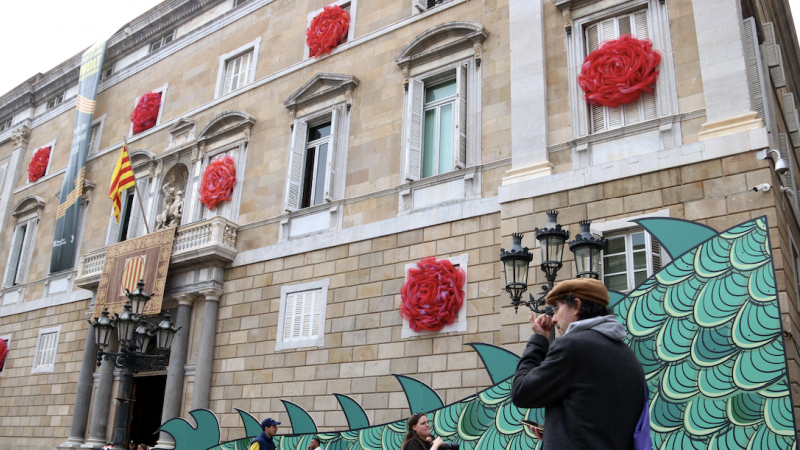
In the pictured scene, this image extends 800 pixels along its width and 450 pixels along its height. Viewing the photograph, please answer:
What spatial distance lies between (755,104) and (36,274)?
21876mm

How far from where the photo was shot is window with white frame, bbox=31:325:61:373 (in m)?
20.0

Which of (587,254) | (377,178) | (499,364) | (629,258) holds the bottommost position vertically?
(499,364)

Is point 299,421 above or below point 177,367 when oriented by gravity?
below

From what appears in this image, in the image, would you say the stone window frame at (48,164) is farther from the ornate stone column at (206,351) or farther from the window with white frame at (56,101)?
the ornate stone column at (206,351)

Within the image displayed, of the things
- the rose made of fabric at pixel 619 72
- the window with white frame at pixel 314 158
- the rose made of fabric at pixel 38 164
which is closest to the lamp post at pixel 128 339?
the window with white frame at pixel 314 158

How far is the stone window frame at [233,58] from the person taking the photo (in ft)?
58.7

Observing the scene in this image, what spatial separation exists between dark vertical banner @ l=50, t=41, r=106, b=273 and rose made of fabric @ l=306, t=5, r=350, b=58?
379 inches

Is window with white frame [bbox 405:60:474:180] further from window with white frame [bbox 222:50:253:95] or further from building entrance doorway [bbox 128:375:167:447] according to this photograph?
building entrance doorway [bbox 128:375:167:447]

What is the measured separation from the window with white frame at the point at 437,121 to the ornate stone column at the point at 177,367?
22.4 feet

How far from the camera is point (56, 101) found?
25734 millimetres

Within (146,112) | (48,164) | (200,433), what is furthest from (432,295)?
(48,164)

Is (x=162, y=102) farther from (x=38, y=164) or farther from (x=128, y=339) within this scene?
(x=128, y=339)

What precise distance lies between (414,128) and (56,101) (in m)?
18.5

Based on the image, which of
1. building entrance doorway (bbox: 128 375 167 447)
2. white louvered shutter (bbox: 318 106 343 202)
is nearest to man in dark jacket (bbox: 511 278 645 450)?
white louvered shutter (bbox: 318 106 343 202)
